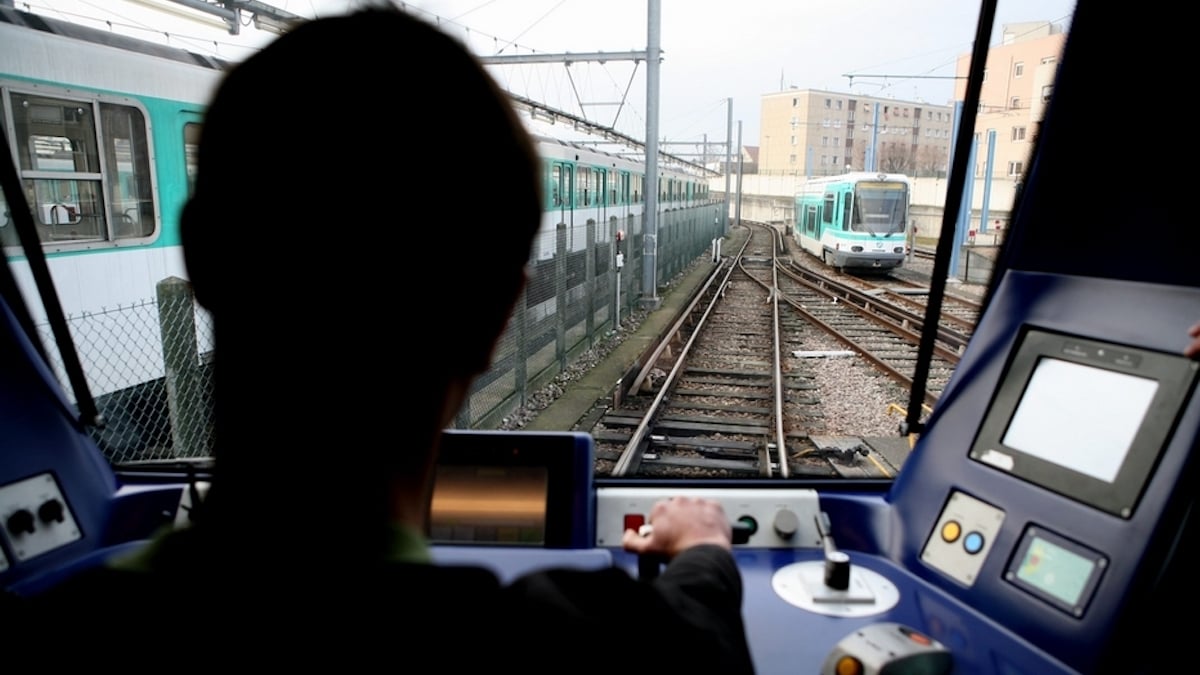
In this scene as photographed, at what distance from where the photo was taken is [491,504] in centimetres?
183

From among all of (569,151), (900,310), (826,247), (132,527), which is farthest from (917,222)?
(132,527)

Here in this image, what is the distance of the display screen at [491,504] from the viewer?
1.82 meters

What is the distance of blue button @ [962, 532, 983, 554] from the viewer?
5.68ft

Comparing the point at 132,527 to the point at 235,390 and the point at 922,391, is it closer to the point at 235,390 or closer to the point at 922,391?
the point at 235,390

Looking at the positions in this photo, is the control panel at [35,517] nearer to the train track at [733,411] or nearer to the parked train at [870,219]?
the train track at [733,411]

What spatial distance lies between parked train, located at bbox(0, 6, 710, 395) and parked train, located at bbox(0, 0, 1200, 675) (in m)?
2.51

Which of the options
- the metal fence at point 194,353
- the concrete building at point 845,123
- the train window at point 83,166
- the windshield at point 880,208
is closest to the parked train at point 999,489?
the metal fence at point 194,353

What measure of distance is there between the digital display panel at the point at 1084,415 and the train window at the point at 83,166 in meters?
5.08

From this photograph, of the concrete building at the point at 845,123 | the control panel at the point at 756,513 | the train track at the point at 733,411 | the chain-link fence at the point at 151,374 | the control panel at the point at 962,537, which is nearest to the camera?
the control panel at the point at 962,537

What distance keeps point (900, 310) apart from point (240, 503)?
1208 centimetres

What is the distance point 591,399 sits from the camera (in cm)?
729

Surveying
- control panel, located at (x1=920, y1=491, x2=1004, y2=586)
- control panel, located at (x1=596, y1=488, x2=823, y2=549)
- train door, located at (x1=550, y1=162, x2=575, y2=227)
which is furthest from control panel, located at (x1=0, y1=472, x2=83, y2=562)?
train door, located at (x1=550, y1=162, x2=575, y2=227)

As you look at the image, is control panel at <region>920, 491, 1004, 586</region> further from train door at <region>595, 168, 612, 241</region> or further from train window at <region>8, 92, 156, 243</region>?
train door at <region>595, 168, 612, 241</region>

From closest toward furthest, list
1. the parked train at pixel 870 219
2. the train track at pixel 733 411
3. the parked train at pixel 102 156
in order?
1. the parked train at pixel 102 156
2. the train track at pixel 733 411
3. the parked train at pixel 870 219
